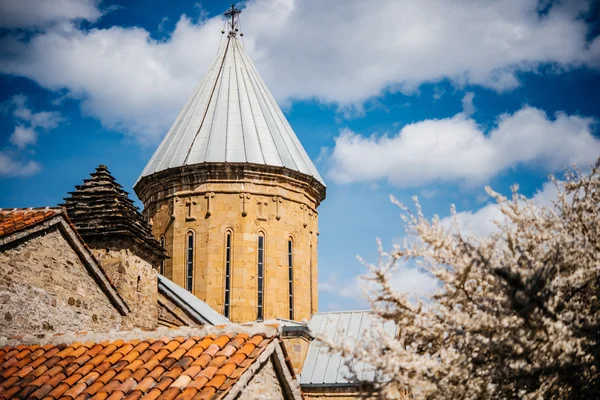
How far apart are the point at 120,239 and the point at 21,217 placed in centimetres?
313

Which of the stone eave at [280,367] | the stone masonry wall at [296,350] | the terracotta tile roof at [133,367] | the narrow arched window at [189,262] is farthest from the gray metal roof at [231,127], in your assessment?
the stone eave at [280,367]

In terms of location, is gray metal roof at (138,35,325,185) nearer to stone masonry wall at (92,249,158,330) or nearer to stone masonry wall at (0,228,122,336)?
stone masonry wall at (92,249,158,330)

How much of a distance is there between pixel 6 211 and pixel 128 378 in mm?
5176

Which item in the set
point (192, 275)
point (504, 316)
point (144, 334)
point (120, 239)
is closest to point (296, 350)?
point (192, 275)

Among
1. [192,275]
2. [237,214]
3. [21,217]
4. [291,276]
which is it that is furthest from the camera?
[291,276]

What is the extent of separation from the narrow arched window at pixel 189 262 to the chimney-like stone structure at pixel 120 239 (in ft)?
21.5

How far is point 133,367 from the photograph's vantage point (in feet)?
27.6

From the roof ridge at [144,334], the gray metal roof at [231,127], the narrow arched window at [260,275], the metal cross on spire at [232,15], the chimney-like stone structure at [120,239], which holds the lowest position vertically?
the roof ridge at [144,334]

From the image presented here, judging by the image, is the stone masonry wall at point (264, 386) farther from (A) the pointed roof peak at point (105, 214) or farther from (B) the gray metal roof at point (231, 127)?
(B) the gray metal roof at point (231, 127)

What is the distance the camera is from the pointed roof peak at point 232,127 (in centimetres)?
2302

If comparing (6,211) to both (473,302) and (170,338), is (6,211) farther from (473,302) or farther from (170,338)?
(473,302)

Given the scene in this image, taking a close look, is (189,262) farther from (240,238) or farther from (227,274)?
(240,238)

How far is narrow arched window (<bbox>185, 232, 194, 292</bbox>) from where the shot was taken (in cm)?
2221

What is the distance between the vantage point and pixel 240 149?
75.3ft
